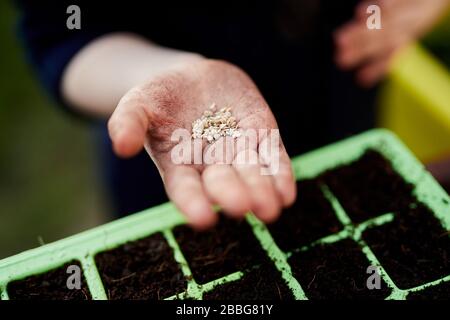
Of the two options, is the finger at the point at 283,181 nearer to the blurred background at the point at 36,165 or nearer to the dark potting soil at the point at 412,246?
the dark potting soil at the point at 412,246

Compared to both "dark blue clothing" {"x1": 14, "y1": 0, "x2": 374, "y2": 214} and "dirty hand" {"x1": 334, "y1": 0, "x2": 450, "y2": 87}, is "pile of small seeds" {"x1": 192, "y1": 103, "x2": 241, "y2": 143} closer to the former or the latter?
"dark blue clothing" {"x1": 14, "y1": 0, "x2": 374, "y2": 214}

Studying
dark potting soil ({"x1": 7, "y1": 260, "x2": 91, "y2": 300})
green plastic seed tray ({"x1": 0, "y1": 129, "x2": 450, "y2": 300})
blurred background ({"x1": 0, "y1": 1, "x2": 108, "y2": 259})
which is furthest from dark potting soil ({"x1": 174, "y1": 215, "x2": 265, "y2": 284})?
blurred background ({"x1": 0, "y1": 1, "x2": 108, "y2": 259})

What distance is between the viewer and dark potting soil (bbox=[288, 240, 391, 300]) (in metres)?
0.72

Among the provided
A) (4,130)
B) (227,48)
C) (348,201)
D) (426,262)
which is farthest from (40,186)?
(426,262)

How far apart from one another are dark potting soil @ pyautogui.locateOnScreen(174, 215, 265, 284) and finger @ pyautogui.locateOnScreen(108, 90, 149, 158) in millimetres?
263

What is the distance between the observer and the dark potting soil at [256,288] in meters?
0.72

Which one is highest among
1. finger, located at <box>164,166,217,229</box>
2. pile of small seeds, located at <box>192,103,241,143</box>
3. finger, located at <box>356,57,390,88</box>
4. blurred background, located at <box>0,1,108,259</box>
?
finger, located at <box>356,57,390,88</box>

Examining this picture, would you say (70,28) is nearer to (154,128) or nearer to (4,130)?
(154,128)

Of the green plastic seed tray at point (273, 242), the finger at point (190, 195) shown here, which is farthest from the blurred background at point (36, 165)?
the finger at point (190, 195)

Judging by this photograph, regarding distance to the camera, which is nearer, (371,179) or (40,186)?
(371,179)

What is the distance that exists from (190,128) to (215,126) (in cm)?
4

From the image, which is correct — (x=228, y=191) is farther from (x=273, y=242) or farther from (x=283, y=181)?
(x=273, y=242)

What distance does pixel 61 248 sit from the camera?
76cm

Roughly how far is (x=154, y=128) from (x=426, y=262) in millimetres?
473
